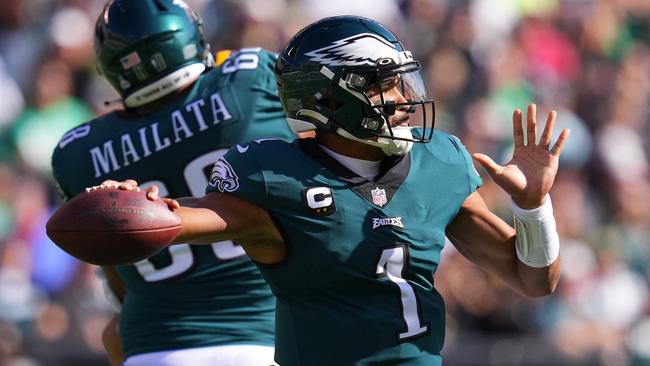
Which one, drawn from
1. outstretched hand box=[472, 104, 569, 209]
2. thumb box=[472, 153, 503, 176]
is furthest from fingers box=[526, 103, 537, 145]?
thumb box=[472, 153, 503, 176]

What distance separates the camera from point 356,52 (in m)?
4.02

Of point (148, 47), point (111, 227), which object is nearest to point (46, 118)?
point (148, 47)

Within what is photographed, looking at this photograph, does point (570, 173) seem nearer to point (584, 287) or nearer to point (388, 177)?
point (584, 287)

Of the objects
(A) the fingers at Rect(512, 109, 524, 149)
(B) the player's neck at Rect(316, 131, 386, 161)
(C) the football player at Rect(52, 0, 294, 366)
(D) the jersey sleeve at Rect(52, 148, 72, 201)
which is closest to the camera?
(B) the player's neck at Rect(316, 131, 386, 161)

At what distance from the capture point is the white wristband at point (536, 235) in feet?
13.6

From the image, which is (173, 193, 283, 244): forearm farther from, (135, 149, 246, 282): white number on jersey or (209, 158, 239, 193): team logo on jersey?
(135, 149, 246, 282): white number on jersey

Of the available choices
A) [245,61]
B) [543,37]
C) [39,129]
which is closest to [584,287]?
[543,37]

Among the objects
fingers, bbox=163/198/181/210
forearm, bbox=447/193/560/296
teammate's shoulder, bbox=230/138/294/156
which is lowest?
forearm, bbox=447/193/560/296

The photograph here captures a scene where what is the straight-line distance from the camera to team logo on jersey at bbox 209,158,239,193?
388cm

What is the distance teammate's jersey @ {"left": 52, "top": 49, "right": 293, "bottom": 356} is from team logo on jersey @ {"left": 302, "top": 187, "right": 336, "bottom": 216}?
115 centimetres

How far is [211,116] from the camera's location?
5.04 metres

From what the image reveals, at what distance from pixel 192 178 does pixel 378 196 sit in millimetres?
1290

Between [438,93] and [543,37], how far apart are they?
173 centimetres

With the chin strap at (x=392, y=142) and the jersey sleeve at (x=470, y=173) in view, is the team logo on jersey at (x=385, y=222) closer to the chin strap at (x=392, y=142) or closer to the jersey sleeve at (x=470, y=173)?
the chin strap at (x=392, y=142)
